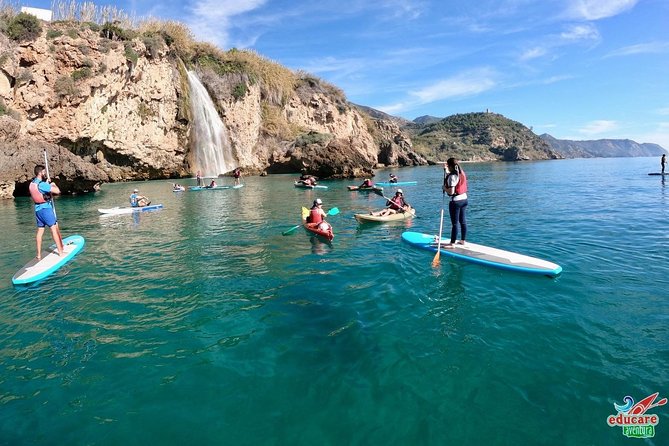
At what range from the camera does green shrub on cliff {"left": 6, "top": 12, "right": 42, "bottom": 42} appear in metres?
32.1

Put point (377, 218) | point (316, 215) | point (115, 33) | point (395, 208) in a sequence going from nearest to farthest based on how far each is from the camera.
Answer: point (316, 215), point (377, 218), point (395, 208), point (115, 33)

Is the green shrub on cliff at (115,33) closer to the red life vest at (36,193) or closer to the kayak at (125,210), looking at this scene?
the kayak at (125,210)

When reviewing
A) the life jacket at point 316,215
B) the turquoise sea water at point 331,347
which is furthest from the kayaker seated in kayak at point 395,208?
the turquoise sea water at point 331,347

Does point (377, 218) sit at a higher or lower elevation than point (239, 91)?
lower

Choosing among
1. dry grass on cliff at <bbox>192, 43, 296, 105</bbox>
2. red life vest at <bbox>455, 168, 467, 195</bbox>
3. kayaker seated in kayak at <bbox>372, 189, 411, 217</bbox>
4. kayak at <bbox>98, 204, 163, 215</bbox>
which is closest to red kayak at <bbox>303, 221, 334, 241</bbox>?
kayaker seated in kayak at <bbox>372, 189, 411, 217</bbox>

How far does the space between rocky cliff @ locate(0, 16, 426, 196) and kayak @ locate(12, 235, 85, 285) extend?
19372 mm

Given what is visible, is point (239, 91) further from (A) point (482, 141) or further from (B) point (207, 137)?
(A) point (482, 141)

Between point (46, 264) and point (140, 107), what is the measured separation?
38.1 meters

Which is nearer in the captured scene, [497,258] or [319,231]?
[497,258]

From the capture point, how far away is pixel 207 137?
4944cm

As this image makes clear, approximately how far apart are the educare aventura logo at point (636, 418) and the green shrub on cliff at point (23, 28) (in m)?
44.4

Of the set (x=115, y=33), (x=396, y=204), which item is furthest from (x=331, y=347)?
(x=115, y=33)

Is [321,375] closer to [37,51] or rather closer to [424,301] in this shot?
[424,301]

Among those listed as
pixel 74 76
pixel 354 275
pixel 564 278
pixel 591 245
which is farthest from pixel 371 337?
pixel 74 76
